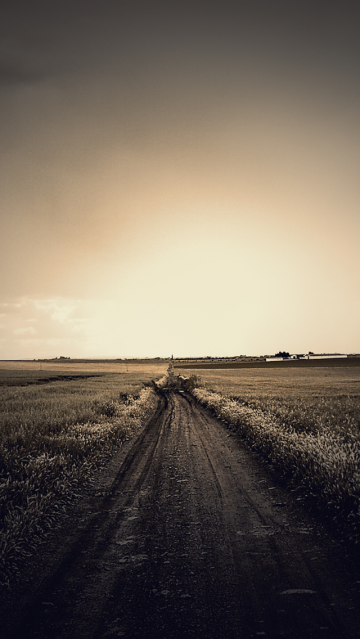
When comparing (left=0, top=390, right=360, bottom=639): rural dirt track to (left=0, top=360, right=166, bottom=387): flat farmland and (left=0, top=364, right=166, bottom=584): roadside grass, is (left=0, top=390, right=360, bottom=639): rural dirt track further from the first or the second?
(left=0, top=360, right=166, bottom=387): flat farmland

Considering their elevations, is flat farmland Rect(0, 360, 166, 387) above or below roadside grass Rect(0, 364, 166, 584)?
below

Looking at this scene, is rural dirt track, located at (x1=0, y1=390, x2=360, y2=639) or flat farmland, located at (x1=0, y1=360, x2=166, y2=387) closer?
rural dirt track, located at (x1=0, y1=390, x2=360, y2=639)

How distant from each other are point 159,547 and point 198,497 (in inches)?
91.7

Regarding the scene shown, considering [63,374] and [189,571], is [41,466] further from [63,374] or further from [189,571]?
[63,374]

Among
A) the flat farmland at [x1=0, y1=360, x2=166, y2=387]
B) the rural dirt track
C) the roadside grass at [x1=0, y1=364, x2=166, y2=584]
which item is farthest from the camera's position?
the flat farmland at [x1=0, y1=360, x2=166, y2=387]

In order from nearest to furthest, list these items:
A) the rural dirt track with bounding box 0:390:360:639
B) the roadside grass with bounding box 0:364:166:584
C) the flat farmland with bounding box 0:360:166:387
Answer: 1. the rural dirt track with bounding box 0:390:360:639
2. the roadside grass with bounding box 0:364:166:584
3. the flat farmland with bounding box 0:360:166:387

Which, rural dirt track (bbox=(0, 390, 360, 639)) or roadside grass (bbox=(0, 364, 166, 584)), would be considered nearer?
rural dirt track (bbox=(0, 390, 360, 639))

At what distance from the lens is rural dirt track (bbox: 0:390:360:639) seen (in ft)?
12.0

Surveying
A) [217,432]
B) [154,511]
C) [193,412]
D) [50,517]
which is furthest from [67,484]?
[193,412]

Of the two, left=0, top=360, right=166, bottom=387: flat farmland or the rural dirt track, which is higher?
the rural dirt track

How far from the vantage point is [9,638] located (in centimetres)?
351

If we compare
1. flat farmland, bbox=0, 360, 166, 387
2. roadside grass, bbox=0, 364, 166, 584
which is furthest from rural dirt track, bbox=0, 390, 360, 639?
flat farmland, bbox=0, 360, 166, 387

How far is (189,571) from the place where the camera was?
4.64 m

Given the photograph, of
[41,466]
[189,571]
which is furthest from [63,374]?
[189,571]
